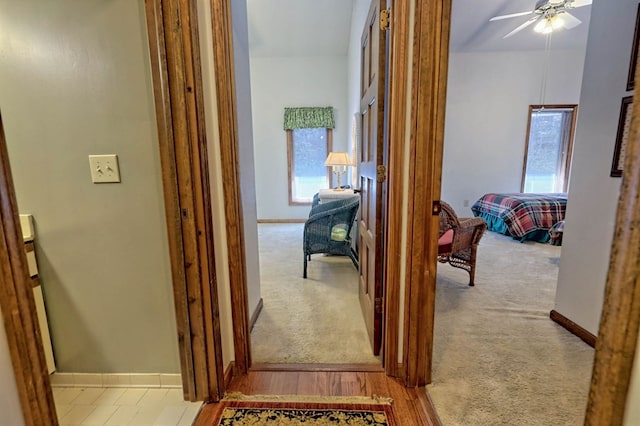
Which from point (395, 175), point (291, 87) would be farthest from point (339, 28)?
point (395, 175)

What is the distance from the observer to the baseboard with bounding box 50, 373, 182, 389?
155 cm

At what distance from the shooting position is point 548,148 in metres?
5.46

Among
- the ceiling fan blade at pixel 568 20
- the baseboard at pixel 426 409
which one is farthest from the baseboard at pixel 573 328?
the ceiling fan blade at pixel 568 20

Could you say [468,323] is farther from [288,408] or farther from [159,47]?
[159,47]

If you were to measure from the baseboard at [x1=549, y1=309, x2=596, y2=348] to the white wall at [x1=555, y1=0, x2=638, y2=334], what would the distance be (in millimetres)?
32

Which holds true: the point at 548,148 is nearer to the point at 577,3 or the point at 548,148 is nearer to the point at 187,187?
the point at 577,3

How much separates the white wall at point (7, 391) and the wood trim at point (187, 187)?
74 centimetres

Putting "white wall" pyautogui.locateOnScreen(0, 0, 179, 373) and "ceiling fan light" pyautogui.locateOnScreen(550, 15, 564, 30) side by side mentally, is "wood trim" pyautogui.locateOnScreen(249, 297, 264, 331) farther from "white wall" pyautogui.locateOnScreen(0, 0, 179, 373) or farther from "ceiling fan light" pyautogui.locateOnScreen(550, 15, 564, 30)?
"ceiling fan light" pyautogui.locateOnScreen(550, 15, 564, 30)

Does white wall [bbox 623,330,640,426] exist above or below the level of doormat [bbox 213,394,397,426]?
above

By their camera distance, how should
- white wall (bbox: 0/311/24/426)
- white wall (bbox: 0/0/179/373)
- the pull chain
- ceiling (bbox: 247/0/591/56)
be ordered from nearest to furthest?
white wall (bbox: 0/311/24/426) → white wall (bbox: 0/0/179/373) → ceiling (bbox: 247/0/591/56) → the pull chain

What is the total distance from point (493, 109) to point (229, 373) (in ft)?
19.3

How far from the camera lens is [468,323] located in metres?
2.12

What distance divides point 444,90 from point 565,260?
1.66 metres

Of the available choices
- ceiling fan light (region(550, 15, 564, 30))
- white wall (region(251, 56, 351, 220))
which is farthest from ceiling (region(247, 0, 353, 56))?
ceiling fan light (region(550, 15, 564, 30))
